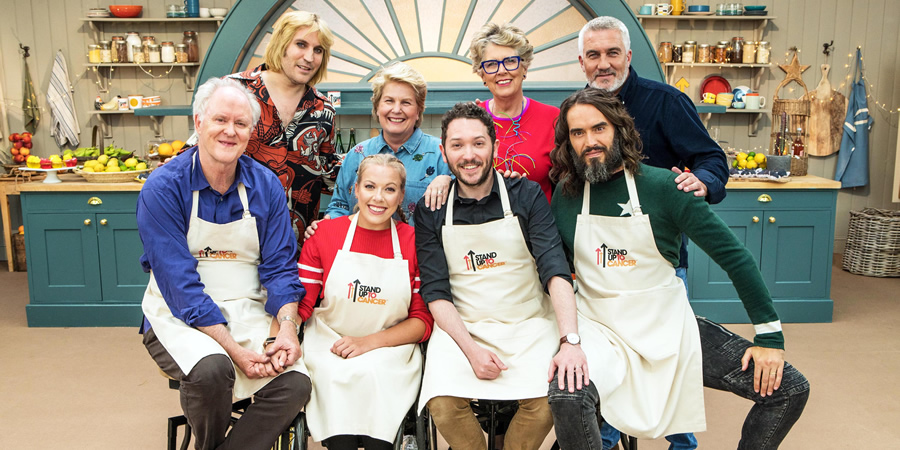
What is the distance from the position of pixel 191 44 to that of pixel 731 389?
548 centimetres

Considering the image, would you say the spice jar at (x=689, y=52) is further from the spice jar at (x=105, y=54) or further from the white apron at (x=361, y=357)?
the spice jar at (x=105, y=54)

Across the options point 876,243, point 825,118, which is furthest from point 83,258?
point 825,118

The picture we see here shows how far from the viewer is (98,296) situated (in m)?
4.36

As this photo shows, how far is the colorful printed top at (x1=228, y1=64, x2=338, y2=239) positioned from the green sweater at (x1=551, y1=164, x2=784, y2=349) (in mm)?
1051

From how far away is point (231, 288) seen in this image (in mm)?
2203

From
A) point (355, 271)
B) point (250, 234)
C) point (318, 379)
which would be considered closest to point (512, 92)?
point (355, 271)

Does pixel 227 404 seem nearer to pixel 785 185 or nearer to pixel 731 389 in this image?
pixel 731 389

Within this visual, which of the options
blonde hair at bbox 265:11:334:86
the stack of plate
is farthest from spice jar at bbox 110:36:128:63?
blonde hair at bbox 265:11:334:86

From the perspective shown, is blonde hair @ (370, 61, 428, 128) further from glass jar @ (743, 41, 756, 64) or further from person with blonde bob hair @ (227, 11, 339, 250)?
glass jar @ (743, 41, 756, 64)

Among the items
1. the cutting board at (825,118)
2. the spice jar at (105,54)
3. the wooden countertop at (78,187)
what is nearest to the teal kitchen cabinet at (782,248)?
the cutting board at (825,118)

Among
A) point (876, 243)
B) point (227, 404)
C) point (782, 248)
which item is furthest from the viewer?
point (876, 243)

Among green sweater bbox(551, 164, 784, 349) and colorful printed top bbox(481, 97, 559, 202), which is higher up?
colorful printed top bbox(481, 97, 559, 202)

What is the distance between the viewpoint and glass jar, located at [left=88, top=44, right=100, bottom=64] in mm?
6055

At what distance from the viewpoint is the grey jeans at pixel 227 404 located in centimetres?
196
